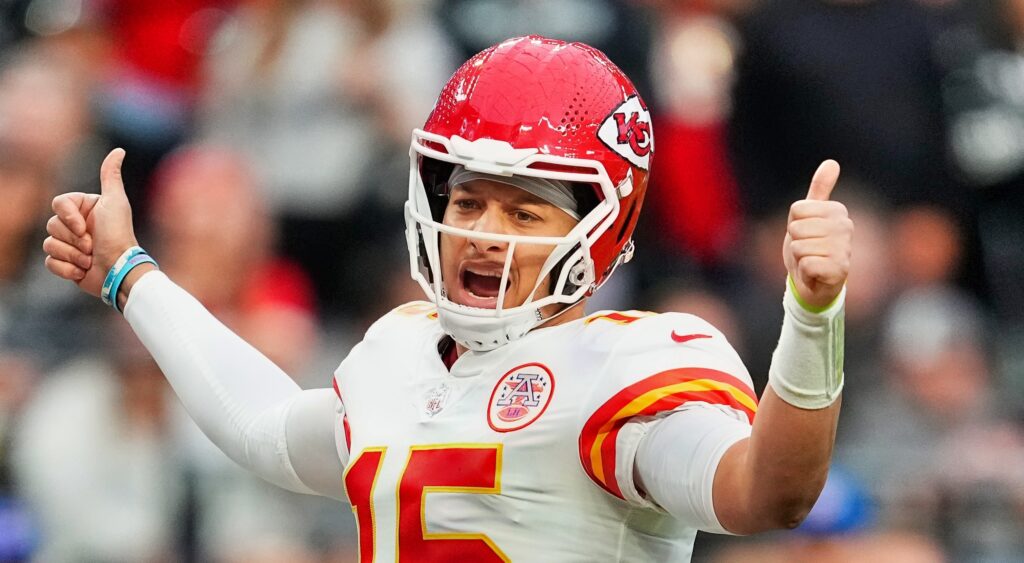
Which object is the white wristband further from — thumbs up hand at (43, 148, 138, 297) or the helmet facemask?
Result: thumbs up hand at (43, 148, 138, 297)

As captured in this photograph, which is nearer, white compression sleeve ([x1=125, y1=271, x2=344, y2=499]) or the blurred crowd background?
white compression sleeve ([x1=125, y1=271, x2=344, y2=499])

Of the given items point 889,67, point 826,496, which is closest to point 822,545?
point 826,496

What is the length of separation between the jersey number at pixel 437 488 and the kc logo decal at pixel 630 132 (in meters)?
0.61

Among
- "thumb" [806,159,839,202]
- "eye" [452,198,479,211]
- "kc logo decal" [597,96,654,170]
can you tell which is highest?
"kc logo decal" [597,96,654,170]

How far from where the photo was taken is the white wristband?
2.19 metres

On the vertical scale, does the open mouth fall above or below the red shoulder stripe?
above

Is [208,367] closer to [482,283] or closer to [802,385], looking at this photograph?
[482,283]

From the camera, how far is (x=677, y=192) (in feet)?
21.4

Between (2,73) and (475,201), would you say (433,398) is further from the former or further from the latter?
(2,73)

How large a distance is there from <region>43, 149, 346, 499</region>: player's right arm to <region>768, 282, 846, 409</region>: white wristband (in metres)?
1.19

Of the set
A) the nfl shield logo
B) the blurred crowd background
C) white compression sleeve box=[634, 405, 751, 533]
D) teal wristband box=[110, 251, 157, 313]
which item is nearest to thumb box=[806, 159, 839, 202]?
white compression sleeve box=[634, 405, 751, 533]

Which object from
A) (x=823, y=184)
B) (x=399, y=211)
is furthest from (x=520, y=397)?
(x=399, y=211)

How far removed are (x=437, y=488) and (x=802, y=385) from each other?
745mm

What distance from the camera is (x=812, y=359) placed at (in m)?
2.19
